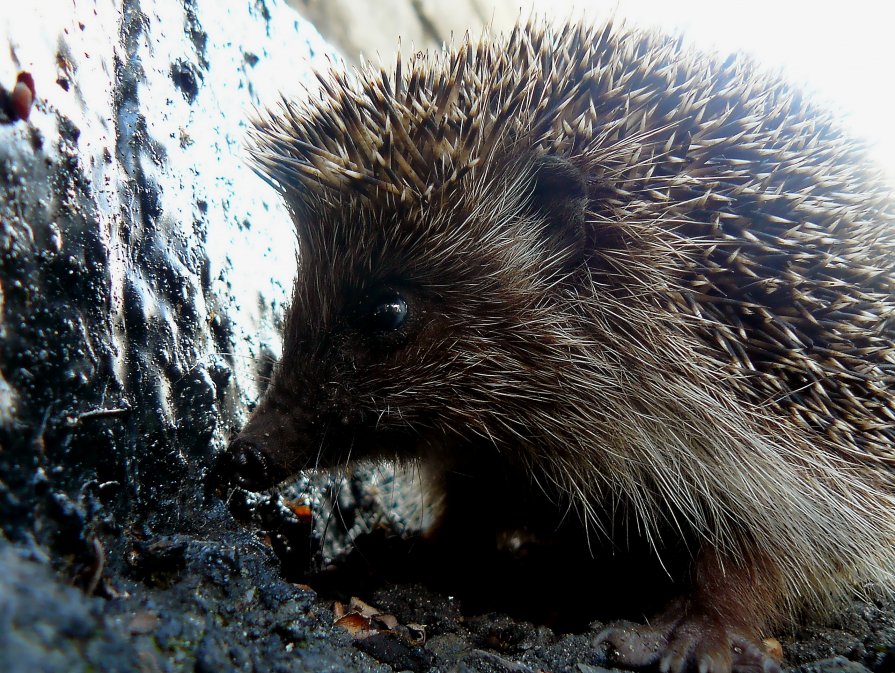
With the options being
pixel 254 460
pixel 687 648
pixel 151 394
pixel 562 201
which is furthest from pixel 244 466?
pixel 687 648

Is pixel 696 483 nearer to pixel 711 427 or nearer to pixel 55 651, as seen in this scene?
pixel 711 427

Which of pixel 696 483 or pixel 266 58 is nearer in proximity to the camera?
pixel 696 483

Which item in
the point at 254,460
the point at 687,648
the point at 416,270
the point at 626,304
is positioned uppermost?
the point at 626,304

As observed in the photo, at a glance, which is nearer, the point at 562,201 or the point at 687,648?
the point at 687,648

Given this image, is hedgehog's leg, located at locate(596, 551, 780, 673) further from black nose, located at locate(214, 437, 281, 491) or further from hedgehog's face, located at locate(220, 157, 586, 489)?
black nose, located at locate(214, 437, 281, 491)

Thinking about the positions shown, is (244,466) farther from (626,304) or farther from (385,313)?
(626,304)

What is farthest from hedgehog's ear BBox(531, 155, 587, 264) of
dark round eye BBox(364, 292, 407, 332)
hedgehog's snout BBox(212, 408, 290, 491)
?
hedgehog's snout BBox(212, 408, 290, 491)

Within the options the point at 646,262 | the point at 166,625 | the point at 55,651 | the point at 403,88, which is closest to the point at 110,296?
the point at 166,625
